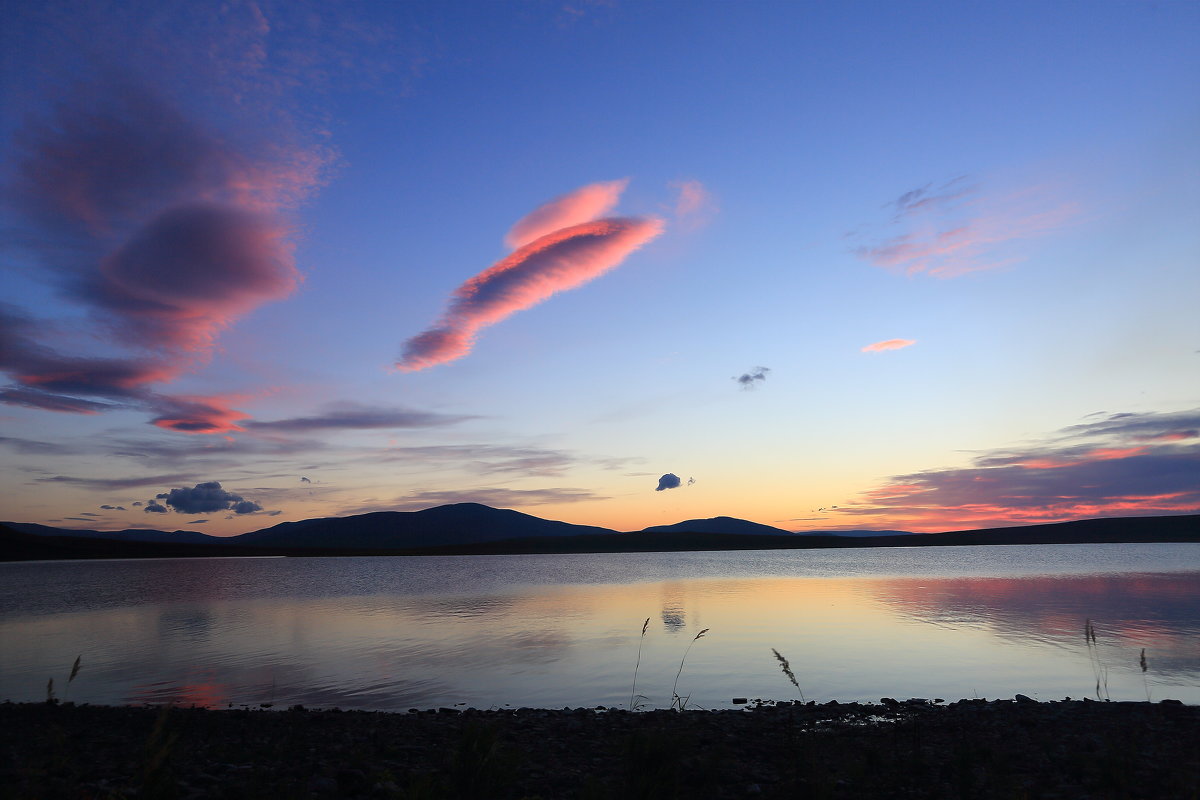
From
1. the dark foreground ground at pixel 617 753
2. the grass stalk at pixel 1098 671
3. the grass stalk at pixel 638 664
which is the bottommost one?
the grass stalk at pixel 638 664

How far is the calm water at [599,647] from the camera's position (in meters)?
18.4

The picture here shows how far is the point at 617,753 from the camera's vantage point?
437 inches

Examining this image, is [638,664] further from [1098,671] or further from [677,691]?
[1098,671]

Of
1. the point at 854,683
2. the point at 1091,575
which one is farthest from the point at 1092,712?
the point at 1091,575

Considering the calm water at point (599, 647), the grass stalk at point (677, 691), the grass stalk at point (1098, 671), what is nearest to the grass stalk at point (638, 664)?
the calm water at point (599, 647)

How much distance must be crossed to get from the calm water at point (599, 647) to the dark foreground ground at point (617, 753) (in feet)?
9.22

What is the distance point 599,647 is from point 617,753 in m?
14.7

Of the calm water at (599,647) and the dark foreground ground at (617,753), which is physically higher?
the dark foreground ground at (617,753)

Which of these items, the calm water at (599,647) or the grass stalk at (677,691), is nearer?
the grass stalk at (677,691)

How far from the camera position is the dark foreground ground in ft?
26.7

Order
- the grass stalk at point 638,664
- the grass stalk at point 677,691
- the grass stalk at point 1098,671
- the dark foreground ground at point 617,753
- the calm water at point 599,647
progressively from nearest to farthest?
the dark foreground ground at point 617,753, the grass stalk at point 677,691, the grass stalk at point 638,664, the grass stalk at point 1098,671, the calm water at point 599,647

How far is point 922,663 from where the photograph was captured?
21.4 m

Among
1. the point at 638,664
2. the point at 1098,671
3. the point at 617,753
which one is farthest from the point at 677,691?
the point at 1098,671

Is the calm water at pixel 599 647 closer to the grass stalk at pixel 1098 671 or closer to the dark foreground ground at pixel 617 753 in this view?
the grass stalk at pixel 1098 671
